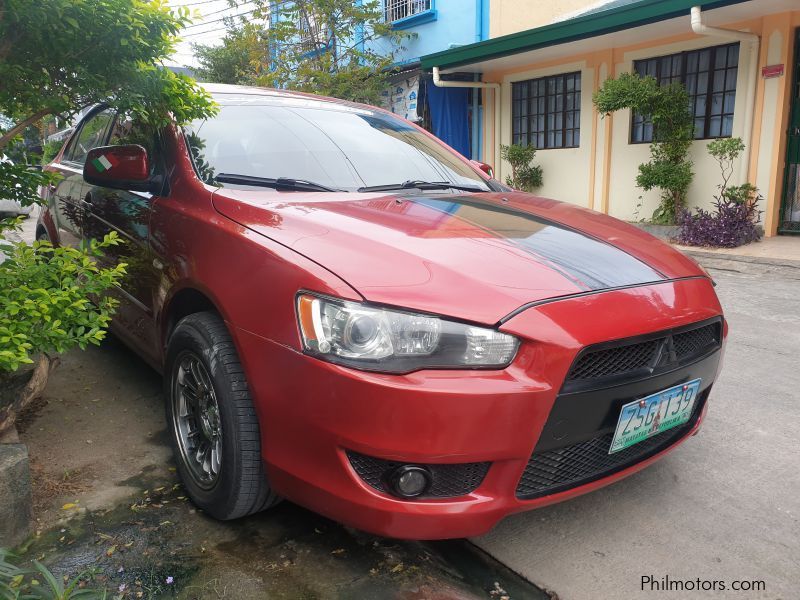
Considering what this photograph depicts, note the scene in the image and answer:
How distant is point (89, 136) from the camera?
13.4 feet

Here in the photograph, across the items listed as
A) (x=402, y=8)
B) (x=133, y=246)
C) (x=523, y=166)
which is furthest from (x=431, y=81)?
(x=133, y=246)

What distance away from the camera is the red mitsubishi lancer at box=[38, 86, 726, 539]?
173 centimetres

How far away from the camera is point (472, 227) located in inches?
90.5

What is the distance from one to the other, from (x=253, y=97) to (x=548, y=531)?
2381 mm

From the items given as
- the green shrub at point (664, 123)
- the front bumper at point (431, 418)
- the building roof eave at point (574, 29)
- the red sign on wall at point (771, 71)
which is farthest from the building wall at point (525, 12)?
the front bumper at point (431, 418)

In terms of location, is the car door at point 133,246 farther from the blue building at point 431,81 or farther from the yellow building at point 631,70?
the blue building at point 431,81

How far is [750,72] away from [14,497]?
9.33 meters

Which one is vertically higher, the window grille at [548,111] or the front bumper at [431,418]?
the window grille at [548,111]

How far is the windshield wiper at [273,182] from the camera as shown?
2.61 meters

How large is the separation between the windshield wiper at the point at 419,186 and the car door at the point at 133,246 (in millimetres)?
925

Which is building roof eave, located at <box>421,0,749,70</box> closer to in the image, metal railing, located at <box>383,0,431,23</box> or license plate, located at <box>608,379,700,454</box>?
metal railing, located at <box>383,0,431,23</box>

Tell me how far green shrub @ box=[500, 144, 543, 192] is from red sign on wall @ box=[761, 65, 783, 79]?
4.02 meters

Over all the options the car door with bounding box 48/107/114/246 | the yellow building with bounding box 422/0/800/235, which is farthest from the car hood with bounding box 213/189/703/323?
the yellow building with bounding box 422/0/800/235

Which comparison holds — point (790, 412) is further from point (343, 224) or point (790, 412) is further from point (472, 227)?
point (343, 224)
